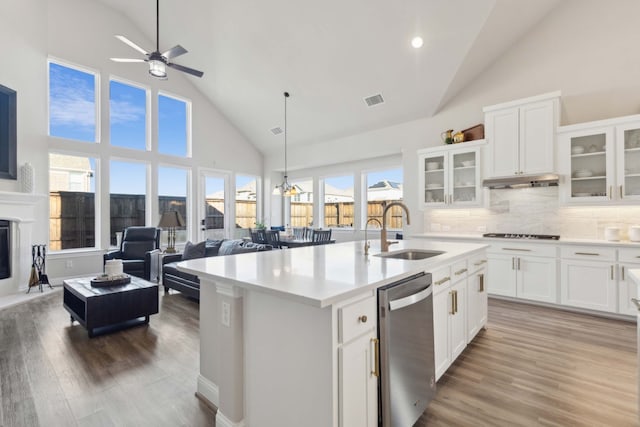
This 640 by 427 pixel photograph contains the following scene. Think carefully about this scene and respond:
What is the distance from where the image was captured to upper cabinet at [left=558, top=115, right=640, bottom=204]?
11.8 feet

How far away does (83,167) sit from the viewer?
230 inches

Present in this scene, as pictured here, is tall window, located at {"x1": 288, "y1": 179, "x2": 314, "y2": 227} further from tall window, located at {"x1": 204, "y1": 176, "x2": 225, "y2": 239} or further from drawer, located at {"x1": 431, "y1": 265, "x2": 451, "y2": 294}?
drawer, located at {"x1": 431, "y1": 265, "x2": 451, "y2": 294}

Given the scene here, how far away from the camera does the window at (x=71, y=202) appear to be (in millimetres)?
5512

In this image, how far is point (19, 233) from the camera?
4750mm

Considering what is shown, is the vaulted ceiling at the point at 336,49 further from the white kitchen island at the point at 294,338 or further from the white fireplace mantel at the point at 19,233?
the white kitchen island at the point at 294,338

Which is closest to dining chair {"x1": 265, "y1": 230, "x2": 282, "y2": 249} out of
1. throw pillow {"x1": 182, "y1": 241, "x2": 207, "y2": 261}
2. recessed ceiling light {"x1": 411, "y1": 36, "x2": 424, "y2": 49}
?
throw pillow {"x1": 182, "y1": 241, "x2": 207, "y2": 261}

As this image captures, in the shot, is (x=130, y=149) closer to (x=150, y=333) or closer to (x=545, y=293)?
(x=150, y=333)

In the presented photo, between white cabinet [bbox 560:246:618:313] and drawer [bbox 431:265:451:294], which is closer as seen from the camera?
drawer [bbox 431:265:451:294]

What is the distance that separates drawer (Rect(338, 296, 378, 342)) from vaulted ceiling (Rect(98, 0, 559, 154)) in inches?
161

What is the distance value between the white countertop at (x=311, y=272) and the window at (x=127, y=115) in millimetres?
5617

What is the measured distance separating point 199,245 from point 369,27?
13.5 ft

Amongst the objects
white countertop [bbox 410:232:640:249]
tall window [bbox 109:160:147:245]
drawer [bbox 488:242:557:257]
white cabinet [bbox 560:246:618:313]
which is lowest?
white cabinet [bbox 560:246:618:313]

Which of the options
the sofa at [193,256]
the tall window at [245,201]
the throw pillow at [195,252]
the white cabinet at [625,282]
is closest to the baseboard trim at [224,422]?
the sofa at [193,256]

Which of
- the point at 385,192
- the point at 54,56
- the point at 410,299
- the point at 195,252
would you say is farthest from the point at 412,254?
the point at 54,56
